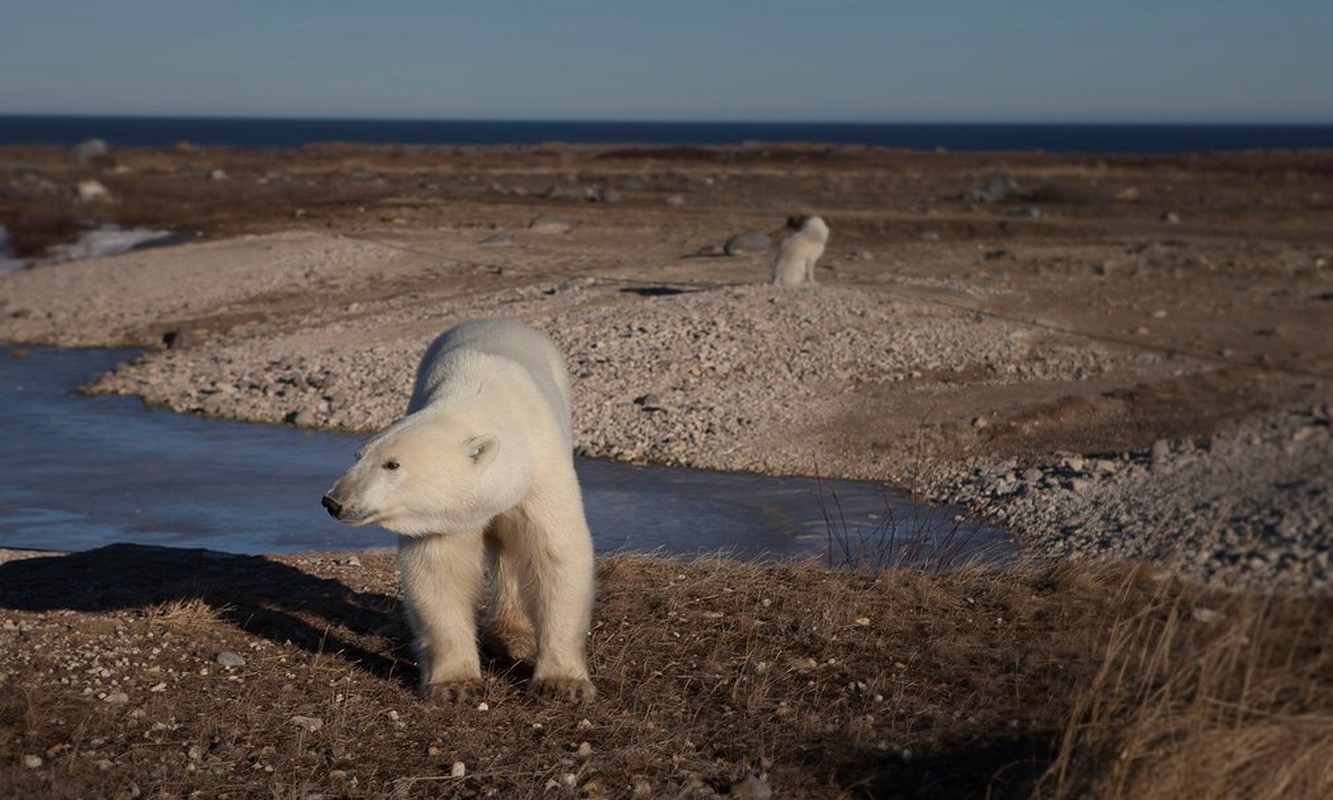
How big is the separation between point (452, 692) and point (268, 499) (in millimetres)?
5647

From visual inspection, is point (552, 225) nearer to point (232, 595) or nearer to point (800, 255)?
point (800, 255)

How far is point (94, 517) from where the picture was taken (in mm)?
10273

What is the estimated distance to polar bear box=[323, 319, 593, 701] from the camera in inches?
193

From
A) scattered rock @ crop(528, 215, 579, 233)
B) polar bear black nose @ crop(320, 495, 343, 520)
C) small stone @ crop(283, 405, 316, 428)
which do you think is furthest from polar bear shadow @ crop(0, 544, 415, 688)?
scattered rock @ crop(528, 215, 579, 233)

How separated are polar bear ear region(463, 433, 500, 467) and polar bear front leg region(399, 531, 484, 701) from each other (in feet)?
1.99

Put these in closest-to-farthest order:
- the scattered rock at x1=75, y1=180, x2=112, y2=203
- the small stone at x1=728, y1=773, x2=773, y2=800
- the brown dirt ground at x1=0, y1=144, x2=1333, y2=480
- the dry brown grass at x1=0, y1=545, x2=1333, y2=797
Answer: the dry brown grass at x1=0, y1=545, x2=1333, y2=797
the small stone at x1=728, y1=773, x2=773, y2=800
the brown dirt ground at x1=0, y1=144, x2=1333, y2=480
the scattered rock at x1=75, y1=180, x2=112, y2=203

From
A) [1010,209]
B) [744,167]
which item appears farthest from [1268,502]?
[744,167]

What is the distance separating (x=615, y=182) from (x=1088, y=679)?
127 feet

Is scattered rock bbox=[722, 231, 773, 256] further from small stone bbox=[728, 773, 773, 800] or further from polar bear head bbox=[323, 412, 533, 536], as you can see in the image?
small stone bbox=[728, 773, 773, 800]

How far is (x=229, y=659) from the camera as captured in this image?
233 inches

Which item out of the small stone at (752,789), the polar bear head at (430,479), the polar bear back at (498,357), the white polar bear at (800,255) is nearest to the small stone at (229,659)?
the polar bear back at (498,357)

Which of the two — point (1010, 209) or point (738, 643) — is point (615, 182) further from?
point (738, 643)

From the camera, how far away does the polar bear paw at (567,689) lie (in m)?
5.51

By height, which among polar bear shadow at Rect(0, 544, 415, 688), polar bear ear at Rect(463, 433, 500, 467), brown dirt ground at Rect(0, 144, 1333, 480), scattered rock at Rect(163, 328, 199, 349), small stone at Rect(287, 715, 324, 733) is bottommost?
scattered rock at Rect(163, 328, 199, 349)
